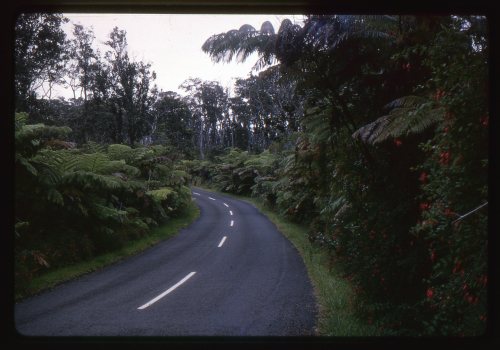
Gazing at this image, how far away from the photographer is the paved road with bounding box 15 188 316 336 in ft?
13.4

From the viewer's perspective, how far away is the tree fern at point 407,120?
4.09 metres

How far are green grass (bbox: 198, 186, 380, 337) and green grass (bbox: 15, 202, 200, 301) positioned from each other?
347cm

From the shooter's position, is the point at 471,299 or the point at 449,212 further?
the point at 449,212

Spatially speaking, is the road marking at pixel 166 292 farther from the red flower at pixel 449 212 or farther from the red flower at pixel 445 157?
the red flower at pixel 445 157

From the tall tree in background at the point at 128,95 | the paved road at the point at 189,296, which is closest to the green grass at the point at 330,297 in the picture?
the paved road at the point at 189,296

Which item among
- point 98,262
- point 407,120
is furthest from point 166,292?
point 407,120

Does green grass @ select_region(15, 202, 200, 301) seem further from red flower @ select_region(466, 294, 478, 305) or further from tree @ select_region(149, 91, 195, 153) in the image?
tree @ select_region(149, 91, 195, 153)

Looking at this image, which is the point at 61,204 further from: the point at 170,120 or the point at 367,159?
the point at 170,120

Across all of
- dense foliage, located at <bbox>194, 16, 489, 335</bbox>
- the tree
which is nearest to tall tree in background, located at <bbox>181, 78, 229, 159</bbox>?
the tree

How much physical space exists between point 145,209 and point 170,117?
320 inches

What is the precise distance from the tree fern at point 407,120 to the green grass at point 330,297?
2.12m

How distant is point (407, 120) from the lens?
14.3 ft

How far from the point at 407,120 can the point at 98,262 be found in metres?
8.18

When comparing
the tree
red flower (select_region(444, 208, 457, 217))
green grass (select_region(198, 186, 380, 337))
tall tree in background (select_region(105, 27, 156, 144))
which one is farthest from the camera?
the tree
